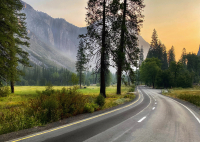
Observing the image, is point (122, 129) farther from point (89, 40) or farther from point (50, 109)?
point (89, 40)

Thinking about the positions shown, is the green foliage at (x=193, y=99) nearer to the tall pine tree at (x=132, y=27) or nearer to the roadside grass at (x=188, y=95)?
the roadside grass at (x=188, y=95)

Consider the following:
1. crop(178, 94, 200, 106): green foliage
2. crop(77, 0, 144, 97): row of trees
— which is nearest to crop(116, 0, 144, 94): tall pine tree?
crop(77, 0, 144, 97): row of trees

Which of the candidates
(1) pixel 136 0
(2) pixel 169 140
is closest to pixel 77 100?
(2) pixel 169 140

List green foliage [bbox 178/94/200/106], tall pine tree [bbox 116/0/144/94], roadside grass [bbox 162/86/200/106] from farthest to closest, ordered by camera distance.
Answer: tall pine tree [bbox 116/0/144/94], roadside grass [bbox 162/86/200/106], green foliage [bbox 178/94/200/106]

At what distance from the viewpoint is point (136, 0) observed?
23.3 meters

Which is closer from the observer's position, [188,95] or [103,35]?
[103,35]

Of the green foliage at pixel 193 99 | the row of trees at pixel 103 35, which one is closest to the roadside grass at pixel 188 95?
the green foliage at pixel 193 99

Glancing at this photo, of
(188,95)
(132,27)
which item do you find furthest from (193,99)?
(132,27)

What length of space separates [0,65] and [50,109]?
9956 mm

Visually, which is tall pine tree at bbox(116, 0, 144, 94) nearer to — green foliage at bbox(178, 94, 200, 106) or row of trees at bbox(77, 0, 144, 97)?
row of trees at bbox(77, 0, 144, 97)

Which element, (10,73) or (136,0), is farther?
(136,0)

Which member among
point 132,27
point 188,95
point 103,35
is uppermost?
point 132,27

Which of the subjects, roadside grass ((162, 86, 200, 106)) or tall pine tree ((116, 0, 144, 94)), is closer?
roadside grass ((162, 86, 200, 106))

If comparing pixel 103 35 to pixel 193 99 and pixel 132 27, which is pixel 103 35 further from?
pixel 193 99
